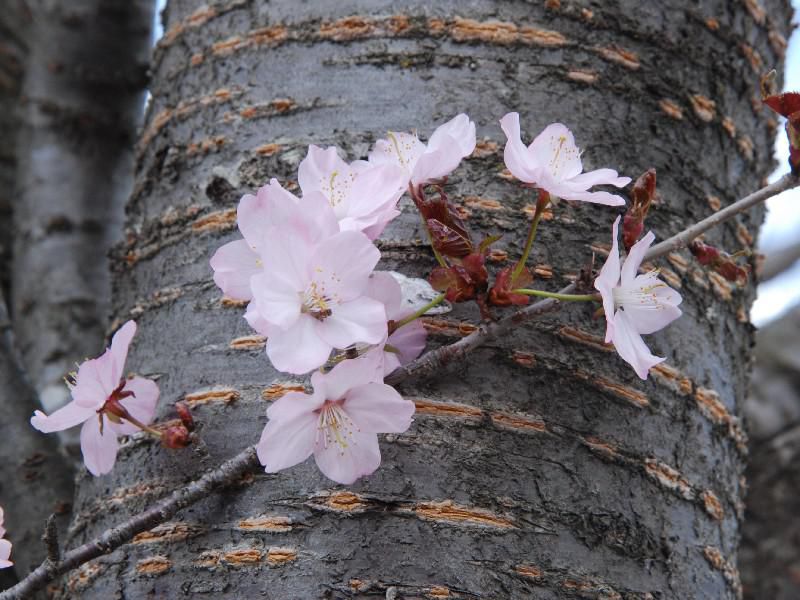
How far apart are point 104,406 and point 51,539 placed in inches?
6.5

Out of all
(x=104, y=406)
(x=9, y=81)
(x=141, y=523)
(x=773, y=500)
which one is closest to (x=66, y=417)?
(x=104, y=406)

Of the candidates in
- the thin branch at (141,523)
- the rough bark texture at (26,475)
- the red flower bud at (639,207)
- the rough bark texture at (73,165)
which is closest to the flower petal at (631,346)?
the red flower bud at (639,207)

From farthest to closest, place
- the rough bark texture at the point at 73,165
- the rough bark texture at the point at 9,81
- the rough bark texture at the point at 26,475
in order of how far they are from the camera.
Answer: the rough bark texture at the point at 9,81
the rough bark texture at the point at 73,165
the rough bark texture at the point at 26,475

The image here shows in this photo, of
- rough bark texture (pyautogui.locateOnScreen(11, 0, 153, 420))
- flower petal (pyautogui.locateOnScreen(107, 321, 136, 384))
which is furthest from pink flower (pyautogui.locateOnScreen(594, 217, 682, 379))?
rough bark texture (pyautogui.locateOnScreen(11, 0, 153, 420))

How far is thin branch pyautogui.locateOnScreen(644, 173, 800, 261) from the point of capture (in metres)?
1.01

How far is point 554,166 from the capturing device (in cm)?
108

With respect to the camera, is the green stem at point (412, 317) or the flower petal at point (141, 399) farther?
the flower petal at point (141, 399)

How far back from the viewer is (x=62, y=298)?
2195 millimetres

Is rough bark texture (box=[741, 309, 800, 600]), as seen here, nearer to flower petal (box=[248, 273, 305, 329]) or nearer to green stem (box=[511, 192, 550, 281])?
green stem (box=[511, 192, 550, 281])

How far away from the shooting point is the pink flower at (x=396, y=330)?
952 mm

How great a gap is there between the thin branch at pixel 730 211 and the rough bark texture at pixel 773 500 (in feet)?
6.89

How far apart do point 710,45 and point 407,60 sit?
52 centimetres

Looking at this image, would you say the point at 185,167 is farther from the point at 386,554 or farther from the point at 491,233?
the point at 386,554

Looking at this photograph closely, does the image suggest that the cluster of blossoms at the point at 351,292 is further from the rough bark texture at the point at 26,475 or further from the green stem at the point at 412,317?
the rough bark texture at the point at 26,475
